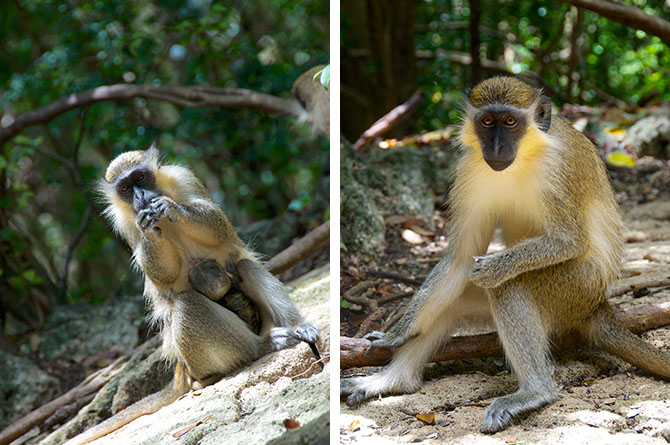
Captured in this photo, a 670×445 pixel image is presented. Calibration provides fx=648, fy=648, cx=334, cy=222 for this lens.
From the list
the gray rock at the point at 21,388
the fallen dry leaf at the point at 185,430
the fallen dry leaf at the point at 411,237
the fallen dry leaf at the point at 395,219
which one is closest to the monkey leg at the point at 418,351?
the fallen dry leaf at the point at 185,430

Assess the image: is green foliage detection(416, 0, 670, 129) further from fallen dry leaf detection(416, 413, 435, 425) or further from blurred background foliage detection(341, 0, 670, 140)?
fallen dry leaf detection(416, 413, 435, 425)

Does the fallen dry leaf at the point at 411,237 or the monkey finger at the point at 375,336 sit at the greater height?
the fallen dry leaf at the point at 411,237

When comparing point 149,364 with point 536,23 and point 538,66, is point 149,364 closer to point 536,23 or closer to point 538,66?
point 536,23

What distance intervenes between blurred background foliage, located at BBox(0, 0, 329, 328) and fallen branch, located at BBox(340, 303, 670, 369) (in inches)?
86.9

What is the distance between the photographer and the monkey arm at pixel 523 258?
2918 mm

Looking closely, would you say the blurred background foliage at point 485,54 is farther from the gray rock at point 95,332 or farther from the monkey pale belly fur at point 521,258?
the monkey pale belly fur at point 521,258

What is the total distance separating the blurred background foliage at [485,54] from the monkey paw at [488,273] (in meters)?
3.93

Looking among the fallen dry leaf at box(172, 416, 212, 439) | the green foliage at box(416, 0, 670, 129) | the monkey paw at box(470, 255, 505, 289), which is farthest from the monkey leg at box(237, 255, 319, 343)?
the green foliage at box(416, 0, 670, 129)

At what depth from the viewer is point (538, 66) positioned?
30.9 feet

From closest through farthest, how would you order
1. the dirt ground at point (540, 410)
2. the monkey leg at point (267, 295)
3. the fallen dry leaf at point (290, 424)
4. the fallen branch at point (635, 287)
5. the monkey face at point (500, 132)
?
the fallen dry leaf at point (290, 424) < the dirt ground at point (540, 410) < the monkey face at point (500, 132) < the monkey leg at point (267, 295) < the fallen branch at point (635, 287)

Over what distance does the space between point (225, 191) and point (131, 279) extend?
264 centimetres

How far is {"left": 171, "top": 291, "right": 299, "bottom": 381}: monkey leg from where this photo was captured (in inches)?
126

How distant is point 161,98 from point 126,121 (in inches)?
56.3

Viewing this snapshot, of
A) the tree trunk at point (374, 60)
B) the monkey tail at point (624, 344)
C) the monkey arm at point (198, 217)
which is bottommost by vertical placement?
the monkey tail at point (624, 344)
